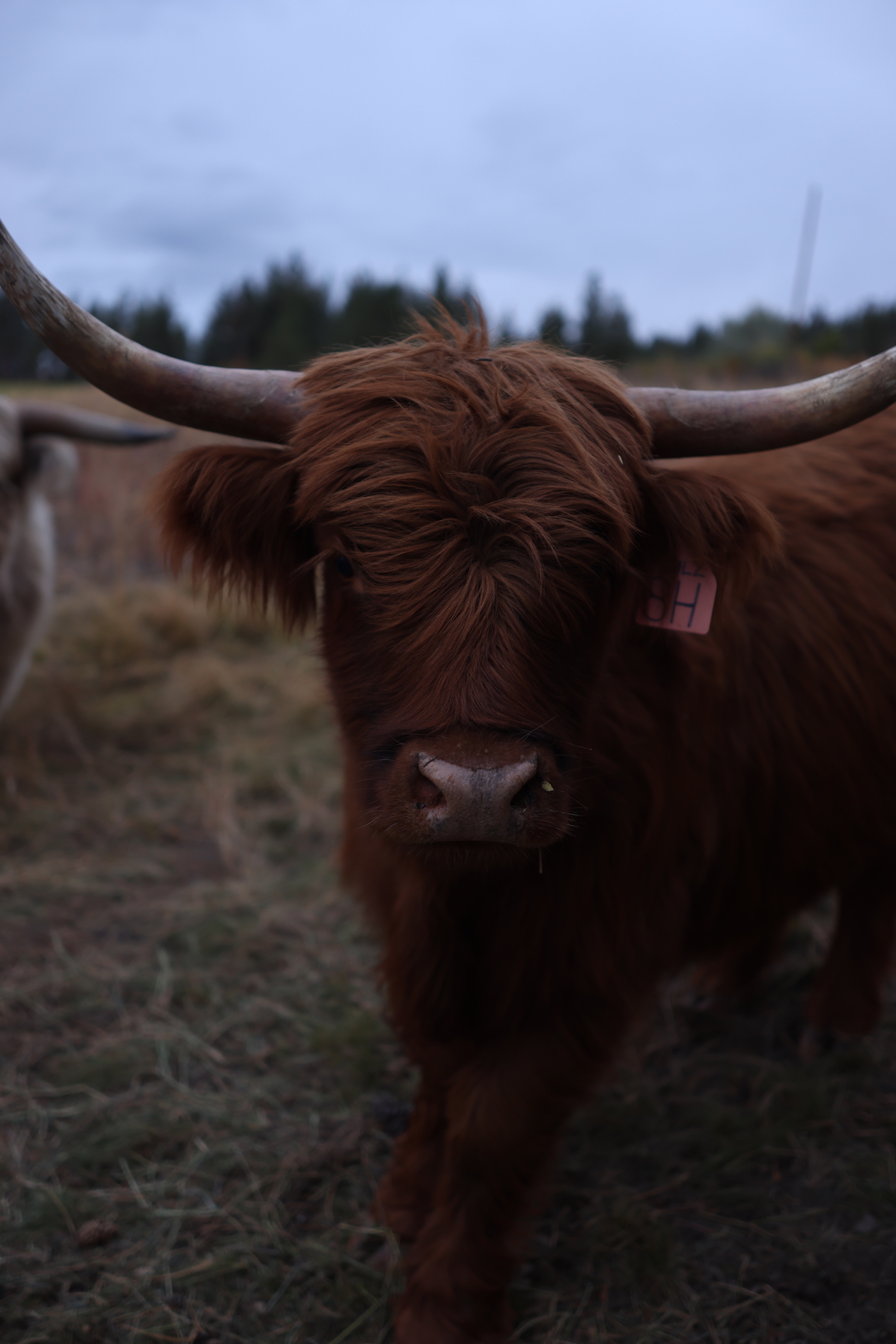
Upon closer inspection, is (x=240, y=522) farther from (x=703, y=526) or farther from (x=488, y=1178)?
(x=488, y=1178)

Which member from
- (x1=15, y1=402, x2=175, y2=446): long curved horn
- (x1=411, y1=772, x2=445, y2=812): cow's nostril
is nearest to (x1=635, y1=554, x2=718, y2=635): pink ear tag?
(x1=411, y1=772, x2=445, y2=812): cow's nostril

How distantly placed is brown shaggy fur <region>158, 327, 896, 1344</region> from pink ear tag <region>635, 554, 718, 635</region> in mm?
35

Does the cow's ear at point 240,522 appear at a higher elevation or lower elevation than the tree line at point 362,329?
lower

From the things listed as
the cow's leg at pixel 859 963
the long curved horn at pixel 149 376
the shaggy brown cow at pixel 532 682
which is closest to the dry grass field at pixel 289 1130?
the cow's leg at pixel 859 963

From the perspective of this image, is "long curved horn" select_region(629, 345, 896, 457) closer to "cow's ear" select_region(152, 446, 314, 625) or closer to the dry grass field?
"cow's ear" select_region(152, 446, 314, 625)

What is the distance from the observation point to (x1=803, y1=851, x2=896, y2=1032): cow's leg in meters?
2.79

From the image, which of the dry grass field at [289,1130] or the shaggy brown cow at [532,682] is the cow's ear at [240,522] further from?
the dry grass field at [289,1130]

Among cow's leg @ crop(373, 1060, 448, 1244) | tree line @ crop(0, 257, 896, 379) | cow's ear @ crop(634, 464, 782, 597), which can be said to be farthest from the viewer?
tree line @ crop(0, 257, 896, 379)

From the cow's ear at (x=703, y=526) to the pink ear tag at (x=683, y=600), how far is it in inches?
0.8

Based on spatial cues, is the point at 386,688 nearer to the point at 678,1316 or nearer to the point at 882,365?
the point at 882,365

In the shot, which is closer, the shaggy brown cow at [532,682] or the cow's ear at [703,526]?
the shaggy brown cow at [532,682]

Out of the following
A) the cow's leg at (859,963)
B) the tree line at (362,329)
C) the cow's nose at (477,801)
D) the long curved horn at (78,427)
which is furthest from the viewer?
the tree line at (362,329)

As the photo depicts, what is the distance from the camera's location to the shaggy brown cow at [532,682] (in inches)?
57.2

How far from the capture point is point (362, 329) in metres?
25.2
